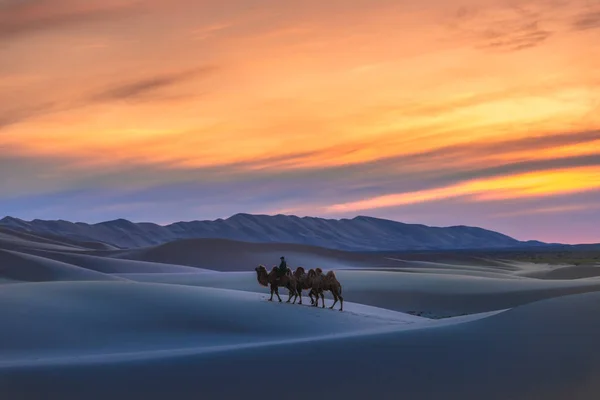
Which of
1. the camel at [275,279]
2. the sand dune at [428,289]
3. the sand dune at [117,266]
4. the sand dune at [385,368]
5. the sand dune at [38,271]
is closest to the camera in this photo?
the sand dune at [385,368]

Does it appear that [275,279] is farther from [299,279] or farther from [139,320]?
[139,320]

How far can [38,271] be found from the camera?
1716 inches

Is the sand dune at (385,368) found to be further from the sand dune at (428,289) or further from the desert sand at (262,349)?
the sand dune at (428,289)

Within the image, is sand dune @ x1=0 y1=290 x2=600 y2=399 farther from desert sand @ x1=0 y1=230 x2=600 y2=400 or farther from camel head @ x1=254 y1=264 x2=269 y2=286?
camel head @ x1=254 y1=264 x2=269 y2=286

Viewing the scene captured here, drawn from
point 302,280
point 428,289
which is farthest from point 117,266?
point 302,280

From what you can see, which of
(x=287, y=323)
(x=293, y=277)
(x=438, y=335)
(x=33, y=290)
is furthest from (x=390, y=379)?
(x=33, y=290)

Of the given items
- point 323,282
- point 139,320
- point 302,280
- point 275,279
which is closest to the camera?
point 139,320

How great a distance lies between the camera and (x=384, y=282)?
4394 centimetres

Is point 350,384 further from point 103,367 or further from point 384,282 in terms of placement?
point 384,282

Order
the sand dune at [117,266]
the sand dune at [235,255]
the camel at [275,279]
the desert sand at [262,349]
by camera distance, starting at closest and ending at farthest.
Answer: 1. the desert sand at [262,349]
2. the camel at [275,279]
3. the sand dune at [117,266]
4. the sand dune at [235,255]

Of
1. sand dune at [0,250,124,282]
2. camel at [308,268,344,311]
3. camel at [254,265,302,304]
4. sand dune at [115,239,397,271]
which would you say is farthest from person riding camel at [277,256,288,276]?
sand dune at [115,239,397,271]

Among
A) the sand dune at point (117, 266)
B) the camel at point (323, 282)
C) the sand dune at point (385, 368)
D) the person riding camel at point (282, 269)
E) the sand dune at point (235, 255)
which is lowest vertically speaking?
the sand dune at point (385, 368)

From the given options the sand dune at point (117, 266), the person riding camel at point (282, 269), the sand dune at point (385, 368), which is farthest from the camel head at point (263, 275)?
the sand dune at point (117, 266)

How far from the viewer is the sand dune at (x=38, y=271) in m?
41.8
